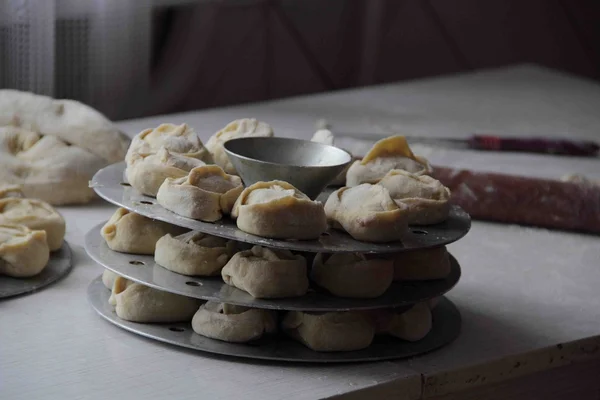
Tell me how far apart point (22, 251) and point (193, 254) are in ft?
0.91

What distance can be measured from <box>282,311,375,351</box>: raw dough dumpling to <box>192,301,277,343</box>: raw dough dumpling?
4 centimetres

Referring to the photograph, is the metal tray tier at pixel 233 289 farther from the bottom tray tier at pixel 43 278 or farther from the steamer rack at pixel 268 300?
the bottom tray tier at pixel 43 278

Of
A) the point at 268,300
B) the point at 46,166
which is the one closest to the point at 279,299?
the point at 268,300

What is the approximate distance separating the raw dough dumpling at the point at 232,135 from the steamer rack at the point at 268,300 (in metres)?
0.14

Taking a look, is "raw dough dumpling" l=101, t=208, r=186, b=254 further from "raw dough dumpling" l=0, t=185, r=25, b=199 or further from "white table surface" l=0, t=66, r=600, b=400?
"raw dough dumpling" l=0, t=185, r=25, b=199

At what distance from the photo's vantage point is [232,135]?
4.19ft

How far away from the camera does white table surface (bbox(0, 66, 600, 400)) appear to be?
3.25 ft

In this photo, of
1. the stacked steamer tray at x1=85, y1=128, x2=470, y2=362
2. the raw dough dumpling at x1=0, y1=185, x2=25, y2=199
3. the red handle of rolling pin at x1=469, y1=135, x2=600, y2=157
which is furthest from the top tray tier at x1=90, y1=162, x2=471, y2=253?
the red handle of rolling pin at x1=469, y1=135, x2=600, y2=157

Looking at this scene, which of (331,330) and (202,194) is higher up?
(202,194)

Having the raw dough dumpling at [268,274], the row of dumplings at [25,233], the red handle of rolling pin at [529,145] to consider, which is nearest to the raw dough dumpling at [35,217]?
the row of dumplings at [25,233]

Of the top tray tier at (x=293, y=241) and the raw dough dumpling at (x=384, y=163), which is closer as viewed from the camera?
the top tray tier at (x=293, y=241)

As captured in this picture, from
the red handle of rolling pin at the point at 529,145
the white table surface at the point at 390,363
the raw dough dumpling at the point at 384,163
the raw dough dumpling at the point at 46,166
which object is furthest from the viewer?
the red handle of rolling pin at the point at 529,145

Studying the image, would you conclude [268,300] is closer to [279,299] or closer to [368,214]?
[279,299]

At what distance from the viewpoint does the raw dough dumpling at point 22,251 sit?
121 cm
